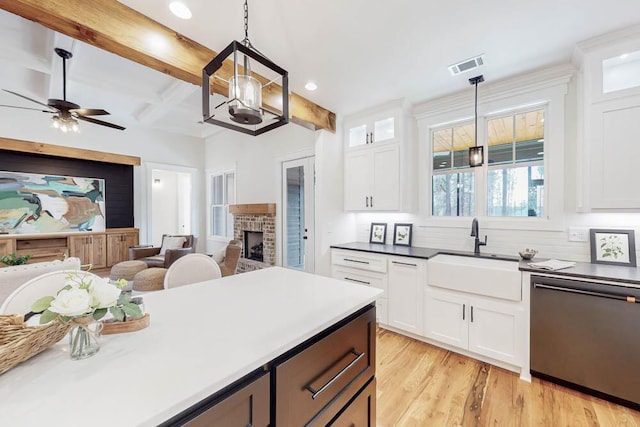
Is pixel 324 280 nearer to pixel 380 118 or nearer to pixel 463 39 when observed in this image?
pixel 463 39

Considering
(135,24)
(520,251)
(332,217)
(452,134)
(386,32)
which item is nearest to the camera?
(135,24)

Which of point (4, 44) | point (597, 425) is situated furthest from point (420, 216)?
point (4, 44)

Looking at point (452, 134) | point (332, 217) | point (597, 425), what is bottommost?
point (597, 425)

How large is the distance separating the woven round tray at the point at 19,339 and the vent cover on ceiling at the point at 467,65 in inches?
127

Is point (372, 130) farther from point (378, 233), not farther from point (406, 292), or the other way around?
point (406, 292)

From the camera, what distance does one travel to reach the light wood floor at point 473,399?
181 centimetres

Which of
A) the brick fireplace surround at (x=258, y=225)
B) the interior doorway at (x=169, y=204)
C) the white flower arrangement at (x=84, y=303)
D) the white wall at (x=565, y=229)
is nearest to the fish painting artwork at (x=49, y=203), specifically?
the interior doorway at (x=169, y=204)

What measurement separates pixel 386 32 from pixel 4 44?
4043 millimetres

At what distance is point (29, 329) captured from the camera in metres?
0.75

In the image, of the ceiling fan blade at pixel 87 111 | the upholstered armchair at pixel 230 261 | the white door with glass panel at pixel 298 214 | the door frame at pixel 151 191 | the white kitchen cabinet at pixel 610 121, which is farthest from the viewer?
the door frame at pixel 151 191

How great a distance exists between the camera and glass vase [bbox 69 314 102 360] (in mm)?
795

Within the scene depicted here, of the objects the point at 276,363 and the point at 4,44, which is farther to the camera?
the point at 4,44

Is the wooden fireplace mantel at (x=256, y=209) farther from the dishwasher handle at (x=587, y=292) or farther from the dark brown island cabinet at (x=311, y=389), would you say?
the dishwasher handle at (x=587, y=292)

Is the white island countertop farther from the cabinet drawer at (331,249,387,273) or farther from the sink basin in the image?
the cabinet drawer at (331,249,387,273)
